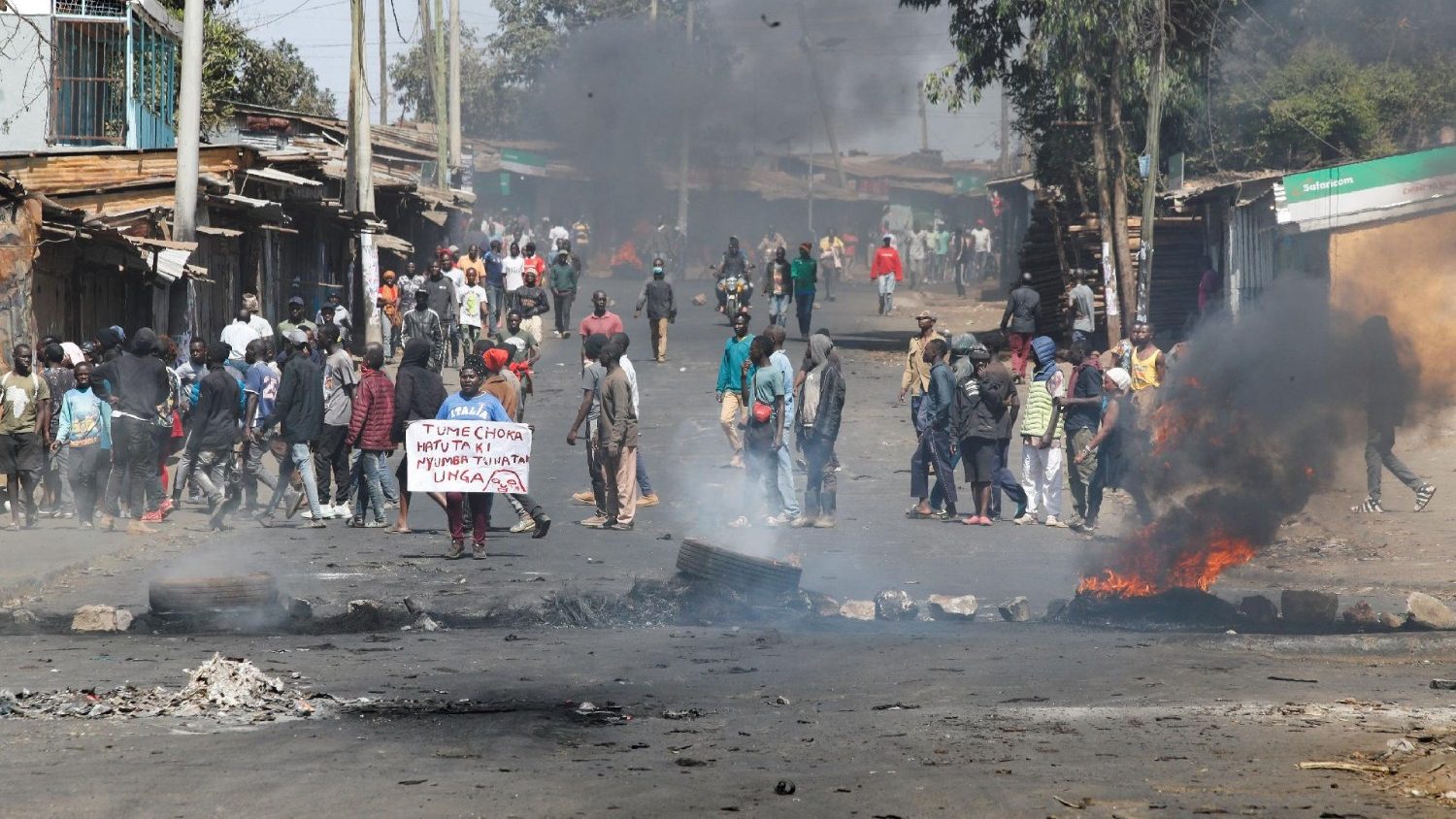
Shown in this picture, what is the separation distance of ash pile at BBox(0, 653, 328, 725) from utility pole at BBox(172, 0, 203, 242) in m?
→ 10.4

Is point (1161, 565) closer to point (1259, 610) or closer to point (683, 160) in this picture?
point (1259, 610)

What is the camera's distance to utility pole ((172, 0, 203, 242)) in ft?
56.8

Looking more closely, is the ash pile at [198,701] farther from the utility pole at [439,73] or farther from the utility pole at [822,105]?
the utility pole at [822,105]

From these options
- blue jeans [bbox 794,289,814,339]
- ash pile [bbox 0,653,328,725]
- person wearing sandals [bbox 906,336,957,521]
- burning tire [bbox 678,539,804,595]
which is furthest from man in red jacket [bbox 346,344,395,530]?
blue jeans [bbox 794,289,814,339]

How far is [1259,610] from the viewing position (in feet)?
34.6

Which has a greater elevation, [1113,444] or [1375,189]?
[1375,189]

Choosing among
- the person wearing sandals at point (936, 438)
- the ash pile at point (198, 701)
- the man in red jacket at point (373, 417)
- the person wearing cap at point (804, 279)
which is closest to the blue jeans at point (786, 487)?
the person wearing sandals at point (936, 438)

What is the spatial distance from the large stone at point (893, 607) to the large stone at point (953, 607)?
146mm

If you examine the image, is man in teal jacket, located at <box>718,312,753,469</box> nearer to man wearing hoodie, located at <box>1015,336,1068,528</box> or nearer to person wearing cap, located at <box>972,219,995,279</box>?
man wearing hoodie, located at <box>1015,336,1068,528</box>

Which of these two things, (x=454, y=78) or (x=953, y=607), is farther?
(x=454, y=78)

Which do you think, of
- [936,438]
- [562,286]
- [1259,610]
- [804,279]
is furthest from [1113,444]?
[562,286]

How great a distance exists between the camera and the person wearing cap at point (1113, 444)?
47.1 feet

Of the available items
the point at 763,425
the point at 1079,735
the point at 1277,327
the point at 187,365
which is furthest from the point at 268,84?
the point at 1079,735

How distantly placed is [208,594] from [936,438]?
7.20 meters
